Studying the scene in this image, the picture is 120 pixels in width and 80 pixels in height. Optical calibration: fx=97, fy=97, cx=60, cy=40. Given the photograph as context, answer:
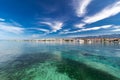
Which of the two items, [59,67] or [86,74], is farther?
[59,67]

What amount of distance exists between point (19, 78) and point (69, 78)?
522cm

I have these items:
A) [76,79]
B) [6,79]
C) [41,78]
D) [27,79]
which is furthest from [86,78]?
[6,79]

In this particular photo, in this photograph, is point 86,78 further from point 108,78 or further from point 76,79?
point 108,78

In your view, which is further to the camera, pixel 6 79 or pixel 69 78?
pixel 69 78

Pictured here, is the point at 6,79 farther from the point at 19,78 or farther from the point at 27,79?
the point at 27,79

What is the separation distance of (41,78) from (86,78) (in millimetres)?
4762

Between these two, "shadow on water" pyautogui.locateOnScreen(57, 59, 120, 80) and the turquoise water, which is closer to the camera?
"shadow on water" pyautogui.locateOnScreen(57, 59, 120, 80)

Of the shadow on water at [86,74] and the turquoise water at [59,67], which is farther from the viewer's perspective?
the turquoise water at [59,67]

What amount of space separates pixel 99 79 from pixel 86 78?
1.33 m

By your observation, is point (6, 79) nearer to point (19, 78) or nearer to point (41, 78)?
point (19, 78)

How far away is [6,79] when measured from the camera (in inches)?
380

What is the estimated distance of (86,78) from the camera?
33.6ft

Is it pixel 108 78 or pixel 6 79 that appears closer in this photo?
pixel 6 79

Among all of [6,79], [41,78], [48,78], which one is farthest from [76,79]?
[6,79]
